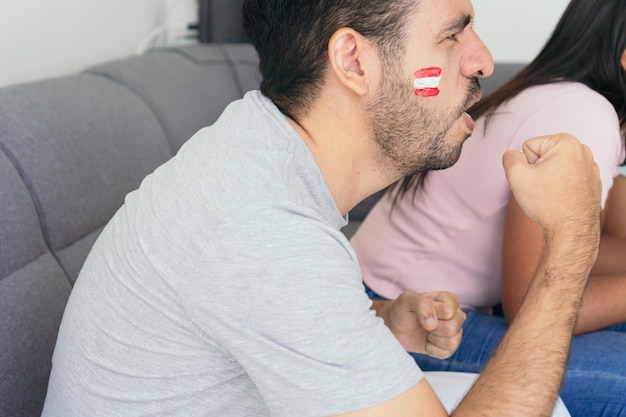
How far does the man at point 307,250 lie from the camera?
2.29 feet

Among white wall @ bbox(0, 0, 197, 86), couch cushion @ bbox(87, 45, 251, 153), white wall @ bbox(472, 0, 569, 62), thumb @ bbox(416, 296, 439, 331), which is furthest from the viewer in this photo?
white wall @ bbox(472, 0, 569, 62)

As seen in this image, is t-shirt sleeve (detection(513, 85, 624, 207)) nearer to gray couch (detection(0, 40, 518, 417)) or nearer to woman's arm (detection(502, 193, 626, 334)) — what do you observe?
woman's arm (detection(502, 193, 626, 334))

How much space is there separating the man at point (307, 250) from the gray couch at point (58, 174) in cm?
21

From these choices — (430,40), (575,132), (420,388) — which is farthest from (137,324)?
(575,132)

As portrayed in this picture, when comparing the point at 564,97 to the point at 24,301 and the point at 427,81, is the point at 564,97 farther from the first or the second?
the point at 24,301

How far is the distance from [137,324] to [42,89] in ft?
2.55

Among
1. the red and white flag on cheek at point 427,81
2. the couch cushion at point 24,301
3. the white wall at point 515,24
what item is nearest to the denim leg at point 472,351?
the red and white flag on cheek at point 427,81

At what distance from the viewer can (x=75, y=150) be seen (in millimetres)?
1356

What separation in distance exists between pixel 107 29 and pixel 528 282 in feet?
4.97

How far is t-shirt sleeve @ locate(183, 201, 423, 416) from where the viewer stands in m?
0.69

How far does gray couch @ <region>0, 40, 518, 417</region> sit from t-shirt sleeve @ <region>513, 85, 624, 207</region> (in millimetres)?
786

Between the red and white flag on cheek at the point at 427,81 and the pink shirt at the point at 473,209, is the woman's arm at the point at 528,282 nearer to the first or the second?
the pink shirt at the point at 473,209

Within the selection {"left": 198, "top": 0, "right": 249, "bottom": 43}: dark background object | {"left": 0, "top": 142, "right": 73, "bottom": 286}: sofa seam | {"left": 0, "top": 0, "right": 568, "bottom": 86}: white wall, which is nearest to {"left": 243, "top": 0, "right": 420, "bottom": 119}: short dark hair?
{"left": 0, "top": 142, "right": 73, "bottom": 286}: sofa seam

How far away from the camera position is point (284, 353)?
27.2 inches
